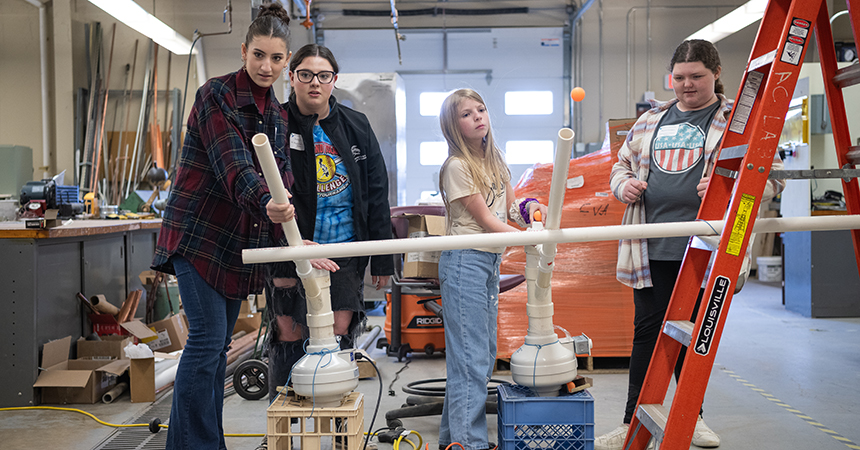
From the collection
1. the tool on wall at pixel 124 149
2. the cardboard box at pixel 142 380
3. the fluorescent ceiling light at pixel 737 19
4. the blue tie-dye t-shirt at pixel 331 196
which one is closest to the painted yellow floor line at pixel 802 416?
the blue tie-dye t-shirt at pixel 331 196

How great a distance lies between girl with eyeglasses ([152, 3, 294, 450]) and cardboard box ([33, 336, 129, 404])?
1.48 metres

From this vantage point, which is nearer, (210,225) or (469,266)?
(210,225)

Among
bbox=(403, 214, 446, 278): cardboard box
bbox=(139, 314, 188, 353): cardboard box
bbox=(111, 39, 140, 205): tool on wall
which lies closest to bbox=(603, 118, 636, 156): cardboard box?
bbox=(403, 214, 446, 278): cardboard box

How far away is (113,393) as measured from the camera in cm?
294

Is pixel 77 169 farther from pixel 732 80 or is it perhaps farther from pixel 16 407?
pixel 732 80

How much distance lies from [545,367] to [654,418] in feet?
1.01

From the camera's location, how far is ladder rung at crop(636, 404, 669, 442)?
59.3 inches

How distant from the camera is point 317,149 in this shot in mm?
1974

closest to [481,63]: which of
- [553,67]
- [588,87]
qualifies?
[553,67]

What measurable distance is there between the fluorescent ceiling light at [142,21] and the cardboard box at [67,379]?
270cm

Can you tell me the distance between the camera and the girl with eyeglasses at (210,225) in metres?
1.71

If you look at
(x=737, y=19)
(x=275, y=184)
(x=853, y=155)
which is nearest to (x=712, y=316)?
(x=853, y=155)

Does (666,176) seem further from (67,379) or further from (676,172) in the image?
(67,379)

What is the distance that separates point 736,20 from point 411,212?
539 centimetres
